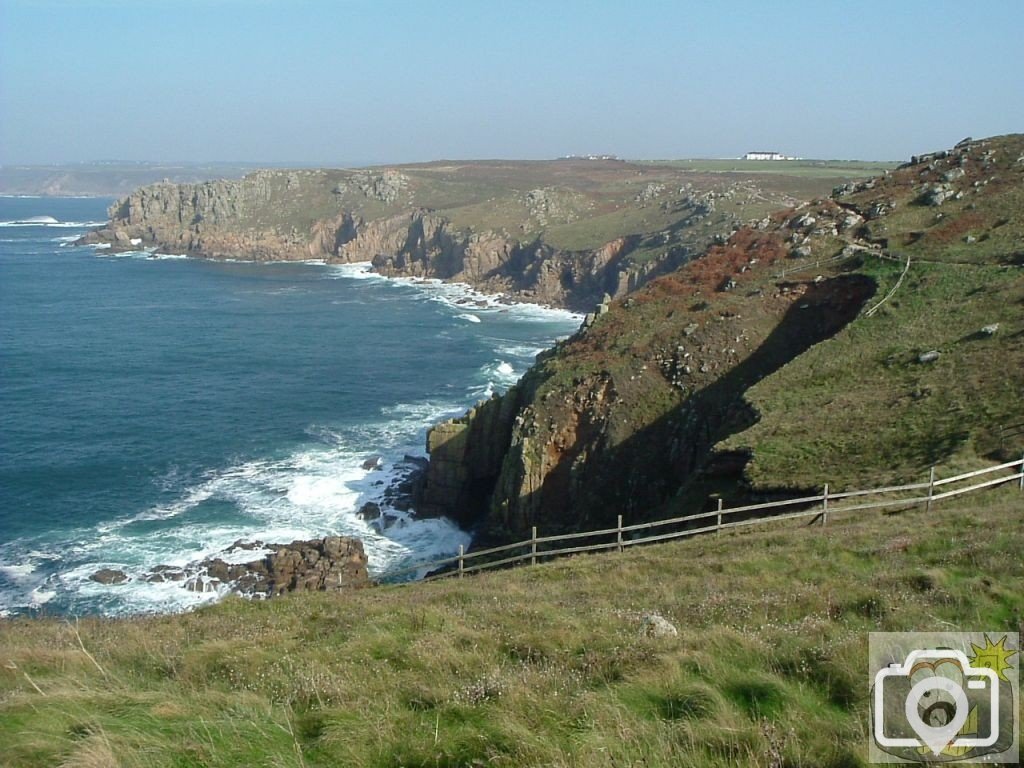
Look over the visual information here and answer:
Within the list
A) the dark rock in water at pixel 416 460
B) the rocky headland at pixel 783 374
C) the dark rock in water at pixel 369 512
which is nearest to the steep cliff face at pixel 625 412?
the rocky headland at pixel 783 374

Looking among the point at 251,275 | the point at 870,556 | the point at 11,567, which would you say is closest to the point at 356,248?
the point at 251,275

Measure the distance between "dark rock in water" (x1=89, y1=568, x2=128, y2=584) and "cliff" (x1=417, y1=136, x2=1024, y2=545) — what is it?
53.1ft

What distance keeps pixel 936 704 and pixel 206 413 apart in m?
58.8

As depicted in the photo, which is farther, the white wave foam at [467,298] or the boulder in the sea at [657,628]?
the white wave foam at [467,298]

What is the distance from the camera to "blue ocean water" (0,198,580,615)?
3978 centimetres

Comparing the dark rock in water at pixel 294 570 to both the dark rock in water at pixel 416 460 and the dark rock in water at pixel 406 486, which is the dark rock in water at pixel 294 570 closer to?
the dark rock in water at pixel 406 486

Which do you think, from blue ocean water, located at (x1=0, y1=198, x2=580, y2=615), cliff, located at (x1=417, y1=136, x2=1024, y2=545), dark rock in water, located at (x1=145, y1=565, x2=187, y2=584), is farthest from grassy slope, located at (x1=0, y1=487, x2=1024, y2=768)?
blue ocean water, located at (x1=0, y1=198, x2=580, y2=615)

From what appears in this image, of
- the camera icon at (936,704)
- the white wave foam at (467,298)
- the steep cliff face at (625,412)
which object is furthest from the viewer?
the white wave foam at (467,298)

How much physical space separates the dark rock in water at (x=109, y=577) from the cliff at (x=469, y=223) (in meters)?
77.9

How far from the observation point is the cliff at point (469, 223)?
381ft

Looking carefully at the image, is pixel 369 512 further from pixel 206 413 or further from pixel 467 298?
pixel 467 298

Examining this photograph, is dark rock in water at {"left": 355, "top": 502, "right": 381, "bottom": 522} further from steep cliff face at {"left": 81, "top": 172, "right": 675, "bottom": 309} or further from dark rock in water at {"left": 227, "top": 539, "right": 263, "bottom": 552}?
Result: steep cliff face at {"left": 81, "top": 172, "right": 675, "bottom": 309}

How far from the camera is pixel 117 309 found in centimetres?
9662

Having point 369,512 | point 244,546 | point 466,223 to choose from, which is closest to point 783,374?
point 369,512
